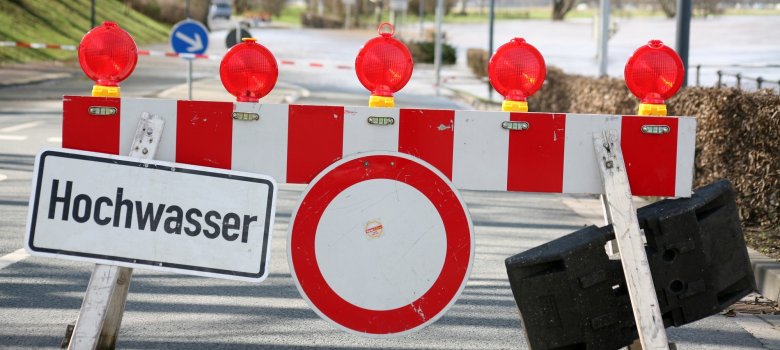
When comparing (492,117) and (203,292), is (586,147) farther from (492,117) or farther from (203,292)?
(203,292)

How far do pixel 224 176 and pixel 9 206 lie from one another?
659 centimetres

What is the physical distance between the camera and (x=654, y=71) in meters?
4.54

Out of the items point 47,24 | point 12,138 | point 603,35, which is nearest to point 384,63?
point 12,138

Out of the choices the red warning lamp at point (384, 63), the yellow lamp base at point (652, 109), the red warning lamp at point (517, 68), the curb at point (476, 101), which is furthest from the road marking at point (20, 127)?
the yellow lamp base at point (652, 109)

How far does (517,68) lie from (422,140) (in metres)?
0.41

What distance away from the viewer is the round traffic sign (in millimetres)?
4332

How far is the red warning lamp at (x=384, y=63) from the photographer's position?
440 cm

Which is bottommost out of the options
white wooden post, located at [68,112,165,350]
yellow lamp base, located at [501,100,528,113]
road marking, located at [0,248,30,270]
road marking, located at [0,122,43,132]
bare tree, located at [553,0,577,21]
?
road marking, located at [0,248,30,270]

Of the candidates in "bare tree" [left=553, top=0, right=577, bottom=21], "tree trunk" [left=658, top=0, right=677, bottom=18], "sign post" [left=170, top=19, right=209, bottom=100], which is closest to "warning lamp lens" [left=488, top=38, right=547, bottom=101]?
"sign post" [left=170, top=19, right=209, bottom=100]

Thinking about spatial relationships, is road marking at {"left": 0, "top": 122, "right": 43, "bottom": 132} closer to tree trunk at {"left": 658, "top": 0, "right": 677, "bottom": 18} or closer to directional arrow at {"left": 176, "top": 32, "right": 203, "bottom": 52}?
directional arrow at {"left": 176, "top": 32, "right": 203, "bottom": 52}

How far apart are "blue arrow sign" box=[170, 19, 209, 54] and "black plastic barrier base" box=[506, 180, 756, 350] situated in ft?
60.6

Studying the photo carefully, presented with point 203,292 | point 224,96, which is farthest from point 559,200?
point 224,96

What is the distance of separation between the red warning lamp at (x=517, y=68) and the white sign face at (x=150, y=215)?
2.80 feet

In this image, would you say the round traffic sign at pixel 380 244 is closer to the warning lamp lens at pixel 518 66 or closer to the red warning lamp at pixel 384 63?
the red warning lamp at pixel 384 63
